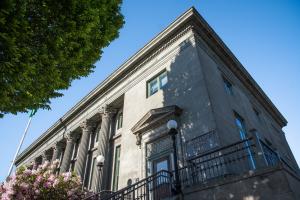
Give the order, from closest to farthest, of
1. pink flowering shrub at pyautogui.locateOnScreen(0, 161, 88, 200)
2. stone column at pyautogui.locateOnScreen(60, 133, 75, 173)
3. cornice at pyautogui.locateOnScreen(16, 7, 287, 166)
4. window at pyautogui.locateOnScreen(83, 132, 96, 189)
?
pink flowering shrub at pyautogui.locateOnScreen(0, 161, 88, 200) < cornice at pyautogui.locateOnScreen(16, 7, 287, 166) < window at pyautogui.locateOnScreen(83, 132, 96, 189) < stone column at pyautogui.locateOnScreen(60, 133, 75, 173)

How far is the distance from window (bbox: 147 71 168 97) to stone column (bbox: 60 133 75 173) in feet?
40.8

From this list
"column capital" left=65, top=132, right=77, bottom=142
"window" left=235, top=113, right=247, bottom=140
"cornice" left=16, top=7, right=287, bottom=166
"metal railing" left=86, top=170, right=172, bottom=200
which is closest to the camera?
"metal railing" left=86, top=170, right=172, bottom=200

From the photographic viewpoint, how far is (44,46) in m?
7.79

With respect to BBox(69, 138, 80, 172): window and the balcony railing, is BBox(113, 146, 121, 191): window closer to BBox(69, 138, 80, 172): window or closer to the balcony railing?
the balcony railing

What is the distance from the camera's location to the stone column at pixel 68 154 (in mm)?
21888

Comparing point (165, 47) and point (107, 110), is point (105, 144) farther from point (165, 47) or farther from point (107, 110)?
point (165, 47)

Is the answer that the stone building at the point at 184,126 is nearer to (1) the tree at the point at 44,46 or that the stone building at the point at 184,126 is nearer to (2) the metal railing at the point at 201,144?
(2) the metal railing at the point at 201,144

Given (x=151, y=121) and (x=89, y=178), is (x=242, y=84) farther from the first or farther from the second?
(x=89, y=178)

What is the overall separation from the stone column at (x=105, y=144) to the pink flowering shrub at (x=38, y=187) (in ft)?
8.82

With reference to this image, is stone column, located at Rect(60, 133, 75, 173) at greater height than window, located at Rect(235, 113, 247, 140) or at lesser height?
greater

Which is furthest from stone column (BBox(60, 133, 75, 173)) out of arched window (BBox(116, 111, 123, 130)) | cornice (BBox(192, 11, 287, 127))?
cornice (BBox(192, 11, 287, 127))

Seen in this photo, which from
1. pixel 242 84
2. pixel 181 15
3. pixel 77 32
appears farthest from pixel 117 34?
pixel 242 84

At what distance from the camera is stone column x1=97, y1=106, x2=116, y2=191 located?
15.5 m

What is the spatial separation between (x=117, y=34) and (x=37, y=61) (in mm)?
4222
